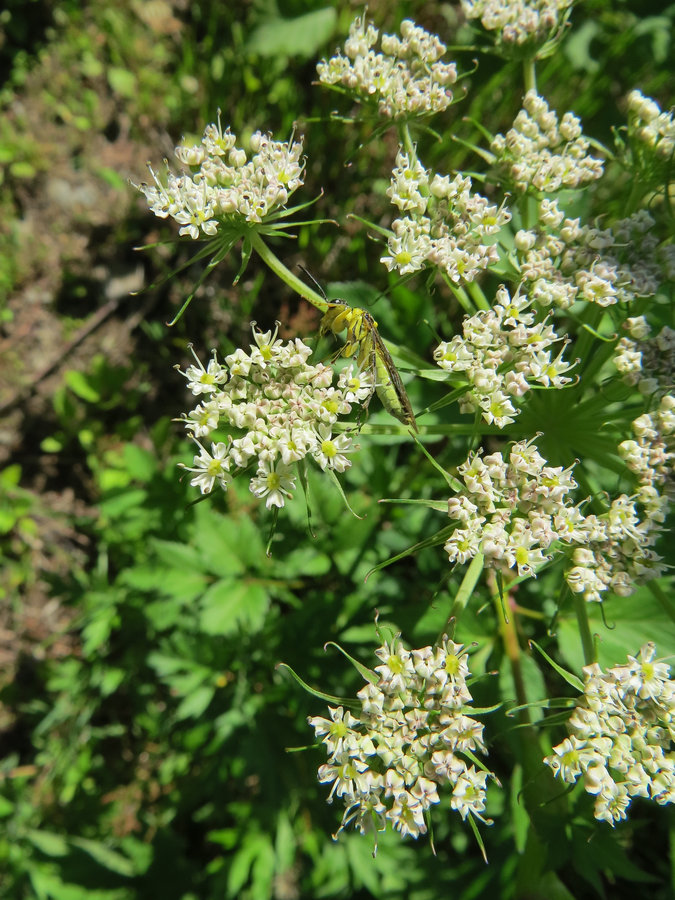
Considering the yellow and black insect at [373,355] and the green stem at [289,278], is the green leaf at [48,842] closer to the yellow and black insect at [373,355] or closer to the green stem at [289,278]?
the yellow and black insect at [373,355]

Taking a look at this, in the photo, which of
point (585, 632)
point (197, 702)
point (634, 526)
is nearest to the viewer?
point (634, 526)

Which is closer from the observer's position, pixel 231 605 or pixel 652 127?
pixel 652 127

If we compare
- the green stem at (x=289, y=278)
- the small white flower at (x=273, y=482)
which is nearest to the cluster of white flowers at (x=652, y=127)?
the green stem at (x=289, y=278)

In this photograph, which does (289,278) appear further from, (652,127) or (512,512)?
(652,127)

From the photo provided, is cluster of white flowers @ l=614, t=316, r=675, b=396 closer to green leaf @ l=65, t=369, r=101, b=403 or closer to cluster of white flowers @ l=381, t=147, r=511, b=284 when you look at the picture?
cluster of white flowers @ l=381, t=147, r=511, b=284

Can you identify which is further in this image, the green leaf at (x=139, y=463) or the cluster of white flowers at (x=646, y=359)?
the green leaf at (x=139, y=463)

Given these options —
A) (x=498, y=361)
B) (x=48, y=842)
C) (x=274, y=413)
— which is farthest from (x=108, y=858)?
(x=498, y=361)
